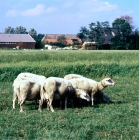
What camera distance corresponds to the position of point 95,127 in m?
9.37

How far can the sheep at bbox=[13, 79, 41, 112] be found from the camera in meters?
12.2

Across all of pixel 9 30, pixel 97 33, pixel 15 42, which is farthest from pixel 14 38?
pixel 9 30

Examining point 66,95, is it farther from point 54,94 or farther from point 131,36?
point 131,36

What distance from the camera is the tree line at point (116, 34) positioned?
257 ft

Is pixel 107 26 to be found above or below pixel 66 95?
above

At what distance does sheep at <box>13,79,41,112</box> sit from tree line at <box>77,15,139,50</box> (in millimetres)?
66678

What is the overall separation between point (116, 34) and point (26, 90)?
7088cm

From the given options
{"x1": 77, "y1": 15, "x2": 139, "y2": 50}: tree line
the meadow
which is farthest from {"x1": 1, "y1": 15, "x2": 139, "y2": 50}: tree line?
the meadow

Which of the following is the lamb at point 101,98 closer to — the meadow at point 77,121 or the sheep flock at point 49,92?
the meadow at point 77,121

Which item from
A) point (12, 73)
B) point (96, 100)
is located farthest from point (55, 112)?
point (12, 73)

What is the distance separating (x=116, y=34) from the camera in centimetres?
8138

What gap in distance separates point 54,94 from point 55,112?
0.89 m

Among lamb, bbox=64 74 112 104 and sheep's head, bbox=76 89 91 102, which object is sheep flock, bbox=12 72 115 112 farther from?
lamb, bbox=64 74 112 104

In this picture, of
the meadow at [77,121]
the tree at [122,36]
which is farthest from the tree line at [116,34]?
the meadow at [77,121]
